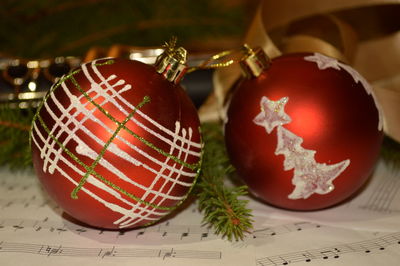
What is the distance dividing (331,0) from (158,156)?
1.71ft

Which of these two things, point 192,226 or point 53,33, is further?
point 53,33

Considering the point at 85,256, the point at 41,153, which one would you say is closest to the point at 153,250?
the point at 85,256

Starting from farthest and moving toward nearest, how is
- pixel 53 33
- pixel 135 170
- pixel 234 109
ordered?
pixel 53 33, pixel 234 109, pixel 135 170

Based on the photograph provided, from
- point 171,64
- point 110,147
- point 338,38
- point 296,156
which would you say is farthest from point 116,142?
point 338,38

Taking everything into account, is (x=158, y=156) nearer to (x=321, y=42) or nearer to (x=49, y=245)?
(x=49, y=245)

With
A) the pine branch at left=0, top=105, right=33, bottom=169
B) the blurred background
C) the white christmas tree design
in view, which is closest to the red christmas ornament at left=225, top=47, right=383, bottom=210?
the white christmas tree design

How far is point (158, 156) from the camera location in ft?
1.89

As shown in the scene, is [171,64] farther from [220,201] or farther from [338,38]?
[338,38]

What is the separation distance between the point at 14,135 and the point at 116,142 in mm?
331

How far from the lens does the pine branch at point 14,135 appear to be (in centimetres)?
80

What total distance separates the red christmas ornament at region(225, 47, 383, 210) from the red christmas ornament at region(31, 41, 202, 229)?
9 centimetres

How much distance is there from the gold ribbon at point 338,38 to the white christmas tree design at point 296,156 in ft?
0.61

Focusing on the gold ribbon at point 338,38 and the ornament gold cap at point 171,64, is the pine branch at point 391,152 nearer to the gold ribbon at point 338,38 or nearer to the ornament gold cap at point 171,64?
the gold ribbon at point 338,38

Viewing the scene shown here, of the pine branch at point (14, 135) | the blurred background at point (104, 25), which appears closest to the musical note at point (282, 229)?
the pine branch at point (14, 135)
